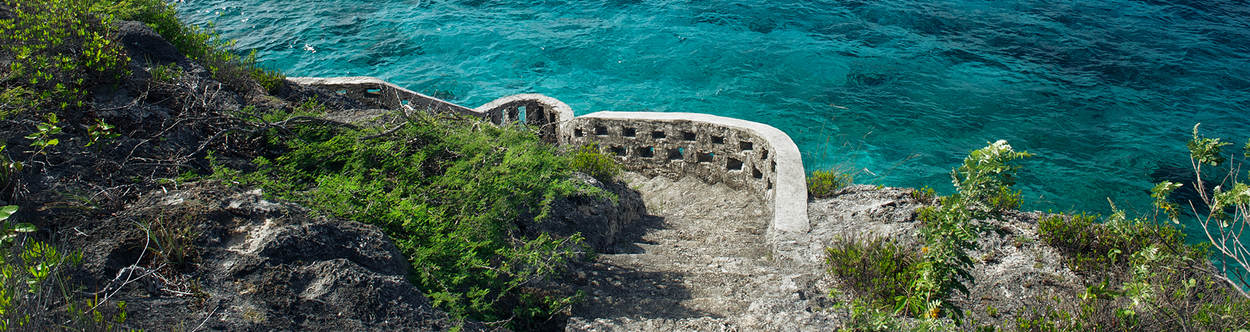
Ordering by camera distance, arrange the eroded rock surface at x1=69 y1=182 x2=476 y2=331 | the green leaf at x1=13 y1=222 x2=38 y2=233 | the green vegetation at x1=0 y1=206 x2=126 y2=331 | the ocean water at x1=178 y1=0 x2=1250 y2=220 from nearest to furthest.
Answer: the green vegetation at x1=0 y1=206 x2=126 y2=331 → the green leaf at x1=13 y1=222 x2=38 y2=233 → the eroded rock surface at x1=69 y1=182 x2=476 y2=331 → the ocean water at x1=178 y1=0 x2=1250 y2=220

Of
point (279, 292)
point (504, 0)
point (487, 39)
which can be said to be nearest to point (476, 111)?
point (279, 292)

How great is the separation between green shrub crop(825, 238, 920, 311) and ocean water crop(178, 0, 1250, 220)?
800 centimetres

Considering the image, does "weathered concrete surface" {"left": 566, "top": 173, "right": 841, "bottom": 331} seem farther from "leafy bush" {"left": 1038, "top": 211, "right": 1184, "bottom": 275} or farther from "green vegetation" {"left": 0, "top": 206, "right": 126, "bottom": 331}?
"green vegetation" {"left": 0, "top": 206, "right": 126, "bottom": 331}

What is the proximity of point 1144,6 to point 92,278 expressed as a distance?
3188cm

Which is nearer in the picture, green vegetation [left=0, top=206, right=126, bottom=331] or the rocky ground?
green vegetation [left=0, top=206, right=126, bottom=331]

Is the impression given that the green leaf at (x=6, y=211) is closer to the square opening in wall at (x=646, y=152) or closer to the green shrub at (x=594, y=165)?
the green shrub at (x=594, y=165)

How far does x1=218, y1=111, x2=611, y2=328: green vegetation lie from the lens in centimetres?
517

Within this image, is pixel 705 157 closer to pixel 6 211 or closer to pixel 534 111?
pixel 534 111

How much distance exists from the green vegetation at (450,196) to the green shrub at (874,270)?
8.18 feet

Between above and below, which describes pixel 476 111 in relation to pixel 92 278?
below

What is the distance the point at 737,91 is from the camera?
2012cm

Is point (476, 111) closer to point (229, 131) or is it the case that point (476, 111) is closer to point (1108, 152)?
point (229, 131)

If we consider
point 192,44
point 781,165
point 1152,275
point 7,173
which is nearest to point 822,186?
point 781,165

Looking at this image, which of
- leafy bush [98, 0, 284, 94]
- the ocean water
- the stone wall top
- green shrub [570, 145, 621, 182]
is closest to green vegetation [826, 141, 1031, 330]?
the stone wall top
